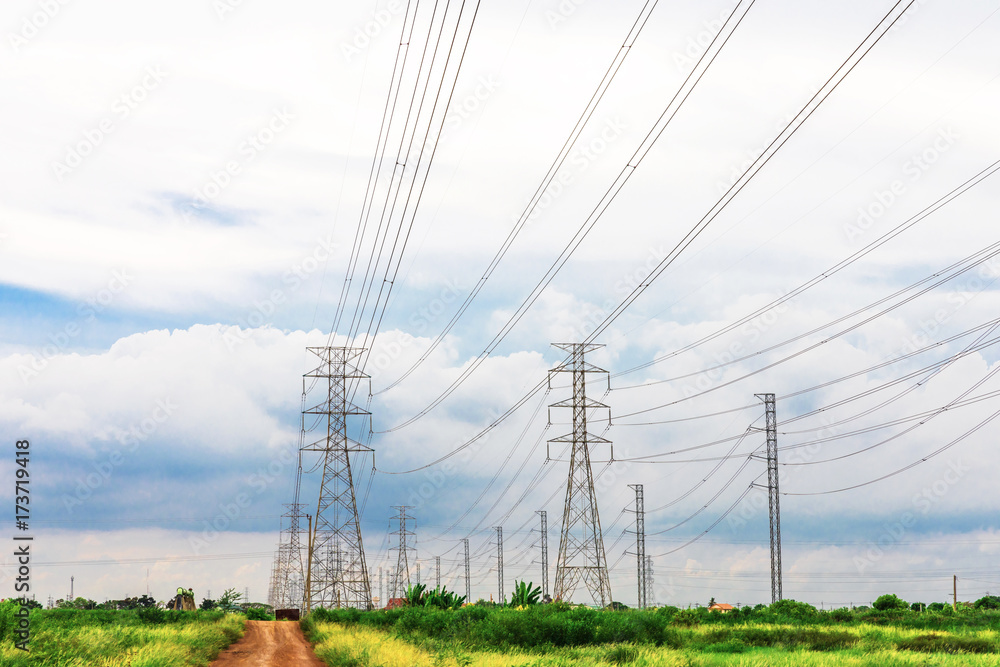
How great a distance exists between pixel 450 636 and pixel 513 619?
3.46 metres

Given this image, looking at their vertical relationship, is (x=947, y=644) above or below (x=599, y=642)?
below

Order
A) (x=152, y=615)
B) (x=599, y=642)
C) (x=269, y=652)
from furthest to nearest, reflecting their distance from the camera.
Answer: (x=152, y=615) < (x=599, y=642) < (x=269, y=652)

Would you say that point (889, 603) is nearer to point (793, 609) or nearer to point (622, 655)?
point (793, 609)

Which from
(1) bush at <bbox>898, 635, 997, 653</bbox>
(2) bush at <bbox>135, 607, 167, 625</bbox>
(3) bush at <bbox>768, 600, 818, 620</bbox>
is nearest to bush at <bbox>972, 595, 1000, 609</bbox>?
(3) bush at <bbox>768, 600, 818, 620</bbox>

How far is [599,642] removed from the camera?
1558 inches

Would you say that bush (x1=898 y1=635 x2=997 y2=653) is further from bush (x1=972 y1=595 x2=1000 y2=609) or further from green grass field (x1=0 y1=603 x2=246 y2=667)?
bush (x1=972 y1=595 x2=1000 y2=609)

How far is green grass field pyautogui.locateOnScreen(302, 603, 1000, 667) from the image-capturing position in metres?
29.1

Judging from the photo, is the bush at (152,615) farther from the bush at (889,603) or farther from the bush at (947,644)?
the bush at (889,603)

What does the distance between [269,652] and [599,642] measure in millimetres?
15246

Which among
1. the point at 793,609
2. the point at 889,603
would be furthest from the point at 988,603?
the point at 793,609

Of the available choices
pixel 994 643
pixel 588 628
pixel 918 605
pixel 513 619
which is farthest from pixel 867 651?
pixel 918 605

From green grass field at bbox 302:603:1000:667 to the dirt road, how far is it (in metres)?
0.91

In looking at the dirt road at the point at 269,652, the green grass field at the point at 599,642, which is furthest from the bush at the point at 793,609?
the dirt road at the point at 269,652

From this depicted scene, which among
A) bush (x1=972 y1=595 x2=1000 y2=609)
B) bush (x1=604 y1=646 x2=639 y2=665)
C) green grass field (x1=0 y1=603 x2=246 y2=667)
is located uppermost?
green grass field (x1=0 y1=603 x2=246 y2=667)
